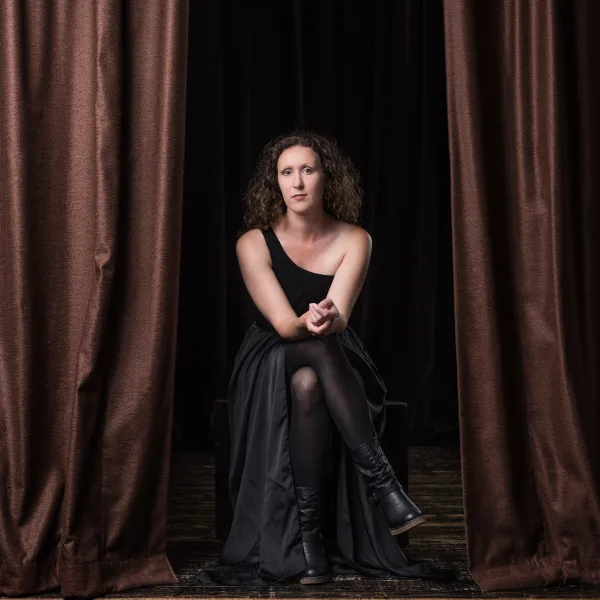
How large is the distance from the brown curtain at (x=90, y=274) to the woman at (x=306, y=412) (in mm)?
334

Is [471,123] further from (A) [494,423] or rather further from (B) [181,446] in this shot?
(B) [181,446]

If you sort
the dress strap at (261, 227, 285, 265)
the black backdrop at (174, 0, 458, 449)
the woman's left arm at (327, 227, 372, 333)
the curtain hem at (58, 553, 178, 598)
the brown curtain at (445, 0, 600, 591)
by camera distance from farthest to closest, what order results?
the black backdrop at (174, 0, 458, 449) → the dress strap at (261, 227, 285, 265) → the woman's left arm at (327, 227, 372, 333) → the brown curtain at (445, 0, 600, 591) → the curtain hem at (58, 553, 178, 598)

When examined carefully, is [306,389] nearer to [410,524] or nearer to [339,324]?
[339,324]

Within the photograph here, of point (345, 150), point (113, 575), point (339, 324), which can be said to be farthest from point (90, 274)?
point (345, 150)

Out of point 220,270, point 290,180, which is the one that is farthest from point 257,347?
point 220,270

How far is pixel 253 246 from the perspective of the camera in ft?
10.2

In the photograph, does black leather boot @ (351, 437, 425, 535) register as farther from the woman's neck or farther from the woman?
the woman's neck

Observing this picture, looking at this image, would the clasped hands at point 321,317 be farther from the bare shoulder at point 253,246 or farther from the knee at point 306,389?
the bare shoulder at point 253,246

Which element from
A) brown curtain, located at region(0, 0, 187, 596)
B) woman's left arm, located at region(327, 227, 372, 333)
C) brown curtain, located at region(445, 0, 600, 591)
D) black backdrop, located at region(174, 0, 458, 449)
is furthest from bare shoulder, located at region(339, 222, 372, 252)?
black backdrop, located at region(174, 0, 458, 449)

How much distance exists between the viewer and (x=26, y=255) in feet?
8.90

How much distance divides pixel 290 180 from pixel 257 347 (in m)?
0.58

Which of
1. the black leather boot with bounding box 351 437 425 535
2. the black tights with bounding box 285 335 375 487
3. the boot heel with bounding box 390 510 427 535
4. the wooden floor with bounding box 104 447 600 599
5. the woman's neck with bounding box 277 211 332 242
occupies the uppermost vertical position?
the woman's neck with bounding box 277 211 332 242

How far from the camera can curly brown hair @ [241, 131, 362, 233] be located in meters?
3.19

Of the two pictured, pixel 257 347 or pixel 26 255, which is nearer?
pixel 26 255
